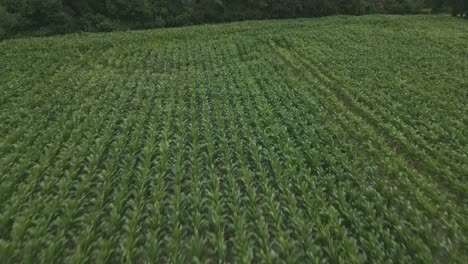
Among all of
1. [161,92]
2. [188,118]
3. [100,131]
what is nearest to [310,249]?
[188,118]

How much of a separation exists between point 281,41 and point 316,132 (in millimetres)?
14452

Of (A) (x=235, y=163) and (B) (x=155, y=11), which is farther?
(B) (x=155, y=11)

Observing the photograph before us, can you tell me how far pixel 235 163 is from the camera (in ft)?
23.7

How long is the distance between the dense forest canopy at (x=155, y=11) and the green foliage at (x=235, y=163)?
13.4 meters

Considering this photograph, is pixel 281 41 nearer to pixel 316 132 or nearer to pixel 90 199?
pixel 316 132

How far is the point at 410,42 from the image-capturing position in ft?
65.5

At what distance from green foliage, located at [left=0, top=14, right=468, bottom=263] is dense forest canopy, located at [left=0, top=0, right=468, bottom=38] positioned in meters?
13.4

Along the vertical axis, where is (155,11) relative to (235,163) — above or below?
above

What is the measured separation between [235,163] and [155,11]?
2806 centimetres

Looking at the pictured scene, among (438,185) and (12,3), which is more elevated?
(12,3)

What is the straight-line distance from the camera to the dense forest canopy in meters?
25.2

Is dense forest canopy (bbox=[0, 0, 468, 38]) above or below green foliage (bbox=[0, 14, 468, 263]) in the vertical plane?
above

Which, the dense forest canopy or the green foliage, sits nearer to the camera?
the green foliage

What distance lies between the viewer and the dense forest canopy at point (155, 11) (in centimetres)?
2522
